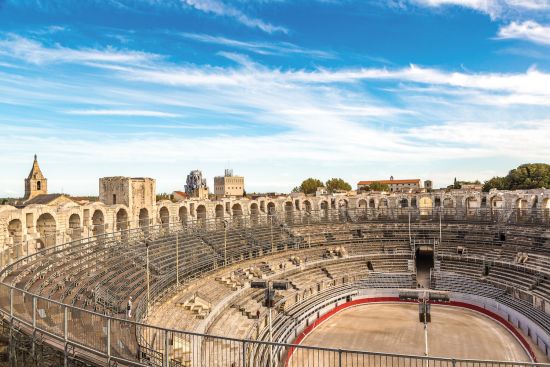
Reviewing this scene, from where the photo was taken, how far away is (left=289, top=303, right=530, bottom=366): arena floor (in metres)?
26.7

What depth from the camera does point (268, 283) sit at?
2209cm

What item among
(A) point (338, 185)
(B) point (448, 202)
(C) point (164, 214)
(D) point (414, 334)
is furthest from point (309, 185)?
(D) point (414, 334)

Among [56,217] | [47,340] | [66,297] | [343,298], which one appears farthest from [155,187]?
[47,340]

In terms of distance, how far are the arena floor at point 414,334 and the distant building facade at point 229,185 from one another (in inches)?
4953

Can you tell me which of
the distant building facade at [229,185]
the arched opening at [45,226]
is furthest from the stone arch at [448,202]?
the distant building facade at [229,185]

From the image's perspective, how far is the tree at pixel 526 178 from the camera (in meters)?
89.7

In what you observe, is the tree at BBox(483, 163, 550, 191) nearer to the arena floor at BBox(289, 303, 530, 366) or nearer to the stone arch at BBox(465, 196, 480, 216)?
the stone arch at BBox(465, 196, 480, 216)

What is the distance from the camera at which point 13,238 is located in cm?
2702

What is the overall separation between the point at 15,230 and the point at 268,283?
1708cm

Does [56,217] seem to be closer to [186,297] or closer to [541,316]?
[186,297]

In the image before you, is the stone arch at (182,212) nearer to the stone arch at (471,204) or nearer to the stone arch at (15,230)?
the stone arch at (15,230)

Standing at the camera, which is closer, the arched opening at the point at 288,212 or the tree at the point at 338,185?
the arched opening at the point at 288,212

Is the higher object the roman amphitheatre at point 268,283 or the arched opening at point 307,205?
the arched opening at point 307,205

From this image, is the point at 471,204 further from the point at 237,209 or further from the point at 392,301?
the point at 237,209
